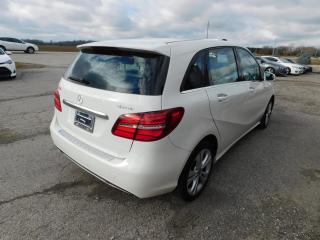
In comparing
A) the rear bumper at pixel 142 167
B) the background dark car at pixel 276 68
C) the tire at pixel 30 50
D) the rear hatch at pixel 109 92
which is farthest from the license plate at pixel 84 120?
the tire at pixel 30 50

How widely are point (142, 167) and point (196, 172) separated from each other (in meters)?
0.85

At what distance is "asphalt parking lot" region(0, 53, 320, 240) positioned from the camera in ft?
7.86

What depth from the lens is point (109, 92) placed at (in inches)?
90.3

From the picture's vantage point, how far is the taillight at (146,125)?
6.90 ft

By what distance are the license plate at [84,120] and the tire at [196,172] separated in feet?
3.27

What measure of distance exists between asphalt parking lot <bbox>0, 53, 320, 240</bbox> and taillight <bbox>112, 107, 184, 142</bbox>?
0.94 meters

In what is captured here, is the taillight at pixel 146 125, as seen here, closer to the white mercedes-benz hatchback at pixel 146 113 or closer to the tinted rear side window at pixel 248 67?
the white mercedes-benz hatchback at pixel 146 113

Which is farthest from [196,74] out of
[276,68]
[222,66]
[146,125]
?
[276,68]

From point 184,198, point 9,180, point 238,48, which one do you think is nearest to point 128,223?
point 184,198

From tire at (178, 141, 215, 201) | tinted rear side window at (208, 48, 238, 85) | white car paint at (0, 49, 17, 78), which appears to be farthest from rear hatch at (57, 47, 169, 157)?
white car paint at (0, 49, 17, 78)

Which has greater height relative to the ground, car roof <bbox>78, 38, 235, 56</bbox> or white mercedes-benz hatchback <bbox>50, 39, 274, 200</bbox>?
car roof <bbox>78, 38, 235, 56</bbox>

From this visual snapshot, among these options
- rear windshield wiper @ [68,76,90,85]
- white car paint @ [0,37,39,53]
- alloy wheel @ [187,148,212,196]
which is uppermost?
white car paint @ [0,37,39,53]

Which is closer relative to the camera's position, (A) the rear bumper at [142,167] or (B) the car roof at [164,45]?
(A) the rear bumper at [142,167]

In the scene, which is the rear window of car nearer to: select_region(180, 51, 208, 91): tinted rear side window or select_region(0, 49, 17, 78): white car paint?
select_region(180, 51, 208, 91): tinted rear side window
